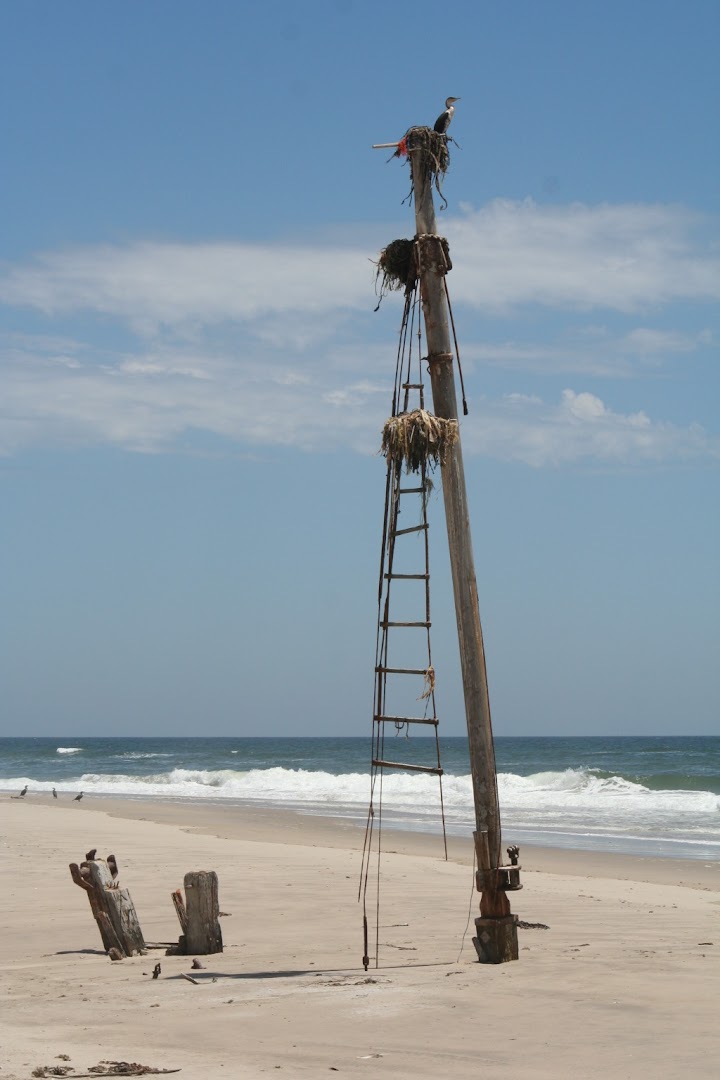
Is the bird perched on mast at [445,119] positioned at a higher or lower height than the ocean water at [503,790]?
higher

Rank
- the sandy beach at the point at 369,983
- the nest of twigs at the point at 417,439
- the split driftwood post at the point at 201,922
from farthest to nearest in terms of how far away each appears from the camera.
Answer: the split driftwood post at the point at 201,922 < the nest of twigs at the point at 417,439 < the sandy beach at the point at 369,983

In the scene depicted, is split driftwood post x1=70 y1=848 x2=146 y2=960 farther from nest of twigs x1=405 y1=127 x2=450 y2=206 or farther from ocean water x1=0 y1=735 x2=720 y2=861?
ocean water x1=0 y1=735 x2=720 y2=861

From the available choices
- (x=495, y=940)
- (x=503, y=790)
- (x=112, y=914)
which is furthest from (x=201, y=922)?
(x=503, y=790)

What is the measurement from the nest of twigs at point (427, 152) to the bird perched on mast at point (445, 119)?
0.04 metres

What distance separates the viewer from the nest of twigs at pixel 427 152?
8852 millimetres

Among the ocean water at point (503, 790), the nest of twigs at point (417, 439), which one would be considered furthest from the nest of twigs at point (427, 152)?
the ocean water at point (503, 790)

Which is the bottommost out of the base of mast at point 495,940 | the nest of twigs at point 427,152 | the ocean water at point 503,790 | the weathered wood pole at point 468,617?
the ocean water at point 503,790

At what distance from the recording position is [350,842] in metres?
21.2

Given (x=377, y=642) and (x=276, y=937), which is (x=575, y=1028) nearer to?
(x=377, y=642)

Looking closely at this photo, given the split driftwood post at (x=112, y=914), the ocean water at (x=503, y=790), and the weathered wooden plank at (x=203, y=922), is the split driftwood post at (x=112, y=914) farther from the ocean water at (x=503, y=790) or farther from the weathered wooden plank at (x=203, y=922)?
the ocean water at (x=503, y=790)

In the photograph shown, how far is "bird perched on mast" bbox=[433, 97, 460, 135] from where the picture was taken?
885cm

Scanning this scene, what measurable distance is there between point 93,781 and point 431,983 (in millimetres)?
48193

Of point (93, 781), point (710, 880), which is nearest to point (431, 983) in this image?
point (710, 880)

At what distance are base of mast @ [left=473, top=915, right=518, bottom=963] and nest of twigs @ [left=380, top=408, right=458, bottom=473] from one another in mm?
3322
